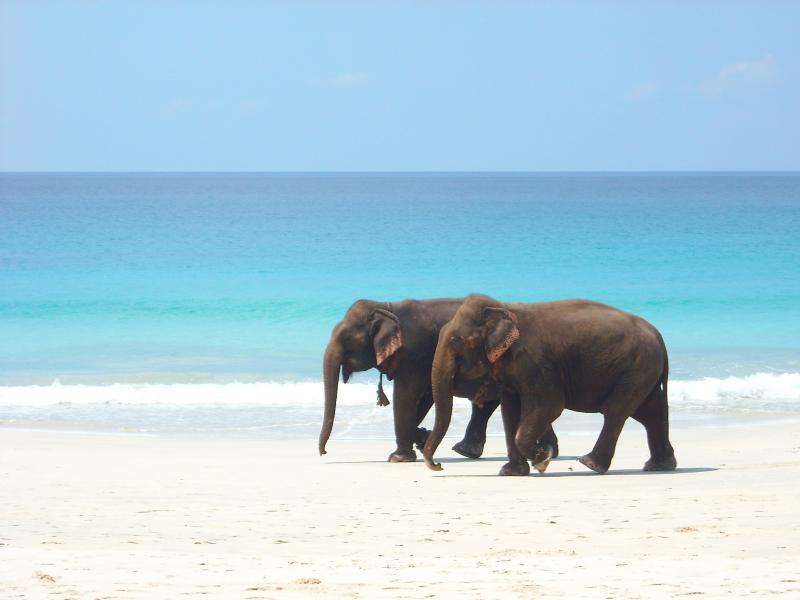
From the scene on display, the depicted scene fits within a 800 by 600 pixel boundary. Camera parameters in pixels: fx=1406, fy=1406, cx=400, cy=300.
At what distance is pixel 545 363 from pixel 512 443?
0.80 m

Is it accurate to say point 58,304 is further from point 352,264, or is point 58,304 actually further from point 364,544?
point 364,544

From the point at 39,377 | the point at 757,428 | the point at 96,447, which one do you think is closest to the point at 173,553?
the point at 96,447

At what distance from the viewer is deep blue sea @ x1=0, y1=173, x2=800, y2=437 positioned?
69.8 feet

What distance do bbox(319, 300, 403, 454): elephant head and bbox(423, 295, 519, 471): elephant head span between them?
1.62 metres

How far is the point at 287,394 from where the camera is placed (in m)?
22.0

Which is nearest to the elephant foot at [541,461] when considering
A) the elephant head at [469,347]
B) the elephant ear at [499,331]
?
the elephant head at [469,347]

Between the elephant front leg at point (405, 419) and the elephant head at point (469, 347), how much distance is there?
1.68m

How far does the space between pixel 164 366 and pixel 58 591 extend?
64.9 feet

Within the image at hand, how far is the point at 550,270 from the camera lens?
52844 millimetres

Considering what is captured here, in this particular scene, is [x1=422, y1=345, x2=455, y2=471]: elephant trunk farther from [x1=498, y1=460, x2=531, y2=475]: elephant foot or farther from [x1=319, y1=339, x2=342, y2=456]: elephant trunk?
[x1=319, y1=339, x2=342, y2=456]: elephant trunk

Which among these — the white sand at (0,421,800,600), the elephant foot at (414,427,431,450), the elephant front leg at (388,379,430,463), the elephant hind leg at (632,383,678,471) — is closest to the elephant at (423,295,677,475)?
the elephant hind leg at (632,383,678,471)

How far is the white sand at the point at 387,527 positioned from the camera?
7535mm

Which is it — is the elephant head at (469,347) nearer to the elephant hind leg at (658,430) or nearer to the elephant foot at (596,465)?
the elephant foot at (596,465)

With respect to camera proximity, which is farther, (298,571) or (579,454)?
(579,454)
